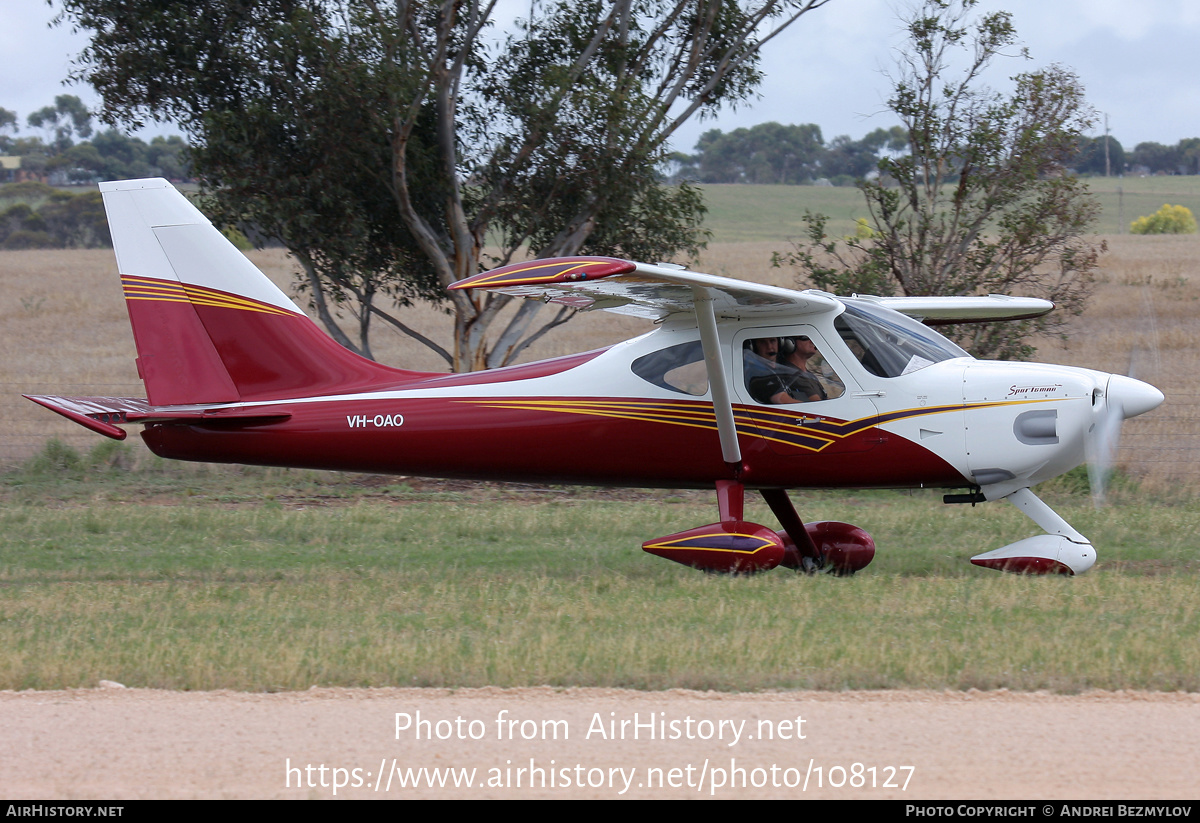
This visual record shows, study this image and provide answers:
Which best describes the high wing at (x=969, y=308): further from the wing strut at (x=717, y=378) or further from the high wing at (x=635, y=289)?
the wing strut at (x=717, y=378)

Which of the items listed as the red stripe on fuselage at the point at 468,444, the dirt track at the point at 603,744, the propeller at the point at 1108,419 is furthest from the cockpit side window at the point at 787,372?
the dirt track at the point at 603,744

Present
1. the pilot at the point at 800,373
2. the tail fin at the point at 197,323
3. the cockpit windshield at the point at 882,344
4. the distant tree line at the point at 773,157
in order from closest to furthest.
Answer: the cockpit windshield at the point at 882,344 → the pilot at the point at 800,373 → the tail fin at the point at 197,323 → the distant tree line at the point at 773,157

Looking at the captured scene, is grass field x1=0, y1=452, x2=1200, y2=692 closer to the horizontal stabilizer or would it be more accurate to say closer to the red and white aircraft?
the red and white aircraft

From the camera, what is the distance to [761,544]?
9.79 metres

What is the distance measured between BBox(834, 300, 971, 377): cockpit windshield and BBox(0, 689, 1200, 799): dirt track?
4170 mm

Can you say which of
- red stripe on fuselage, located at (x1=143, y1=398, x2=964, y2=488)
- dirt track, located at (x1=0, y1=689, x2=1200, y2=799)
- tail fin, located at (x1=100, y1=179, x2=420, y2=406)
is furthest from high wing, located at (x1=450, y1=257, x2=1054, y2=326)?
dirt track, located at (x1=0, y1=689, x2=1200, y2=799)

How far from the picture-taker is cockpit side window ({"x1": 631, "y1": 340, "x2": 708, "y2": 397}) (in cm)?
1036

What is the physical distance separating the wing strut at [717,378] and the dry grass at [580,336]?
3.55 m

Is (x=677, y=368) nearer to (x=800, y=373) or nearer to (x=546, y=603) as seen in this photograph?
(x=800, y=373)

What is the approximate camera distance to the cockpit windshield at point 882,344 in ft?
32.6

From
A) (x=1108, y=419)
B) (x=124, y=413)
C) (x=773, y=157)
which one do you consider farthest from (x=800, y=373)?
(x=773, y=157)

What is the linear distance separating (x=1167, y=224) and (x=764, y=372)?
67.1m

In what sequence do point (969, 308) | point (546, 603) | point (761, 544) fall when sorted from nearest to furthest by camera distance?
point (546, 603)
point (761, 544)
point (969, 308)
